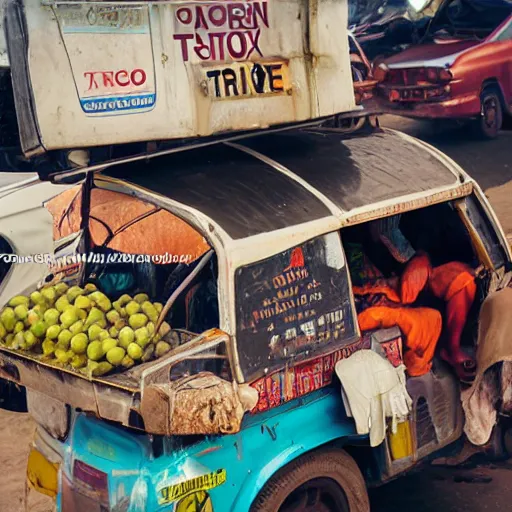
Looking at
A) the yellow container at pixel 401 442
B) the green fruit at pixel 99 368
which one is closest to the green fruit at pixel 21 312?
the green fruit at pixel 99 368

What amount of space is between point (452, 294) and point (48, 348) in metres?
2.34

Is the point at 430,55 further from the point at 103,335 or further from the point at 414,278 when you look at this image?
the point at 103,335

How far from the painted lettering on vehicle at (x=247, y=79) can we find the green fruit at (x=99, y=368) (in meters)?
1.41

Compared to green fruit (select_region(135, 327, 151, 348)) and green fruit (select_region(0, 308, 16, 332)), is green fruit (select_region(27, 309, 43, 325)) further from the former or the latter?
green fruit (select_region(135, 327, 151, 348))

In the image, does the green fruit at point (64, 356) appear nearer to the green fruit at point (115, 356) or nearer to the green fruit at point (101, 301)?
the green fruit at point (115, 356)

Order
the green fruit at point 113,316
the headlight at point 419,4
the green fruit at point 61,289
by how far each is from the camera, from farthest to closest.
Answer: the headlight at point 419,4, the green fruit at point 61,289, the green fruit at point 113,316

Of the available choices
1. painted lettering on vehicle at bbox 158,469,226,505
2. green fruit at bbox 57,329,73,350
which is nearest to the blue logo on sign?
green fruit at bbox 57,329,73,350

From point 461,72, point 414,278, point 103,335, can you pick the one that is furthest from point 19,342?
point 461,72

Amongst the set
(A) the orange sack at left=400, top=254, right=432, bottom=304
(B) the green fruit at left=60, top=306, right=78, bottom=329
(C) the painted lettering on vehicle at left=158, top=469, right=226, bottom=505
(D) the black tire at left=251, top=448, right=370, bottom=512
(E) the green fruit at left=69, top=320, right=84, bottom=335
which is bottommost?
(D) the black tire at left=251, top=448, right=370, bottom=512

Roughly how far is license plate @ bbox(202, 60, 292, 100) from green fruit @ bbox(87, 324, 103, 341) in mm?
1261

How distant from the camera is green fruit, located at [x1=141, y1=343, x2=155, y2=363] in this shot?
4.13 m

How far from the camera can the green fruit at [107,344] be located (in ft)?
13.5

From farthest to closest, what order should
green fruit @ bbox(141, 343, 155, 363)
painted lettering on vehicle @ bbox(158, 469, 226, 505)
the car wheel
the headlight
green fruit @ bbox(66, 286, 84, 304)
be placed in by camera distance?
the headlight, the car wheel, green fruit @ bbox(66, 286, 84, 304), green fruit @ bbox(141, 343, 155, 363), painted lettering on vehicle @ bbox(158, 469, 226, 505)

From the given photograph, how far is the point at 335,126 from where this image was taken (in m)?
5.54
